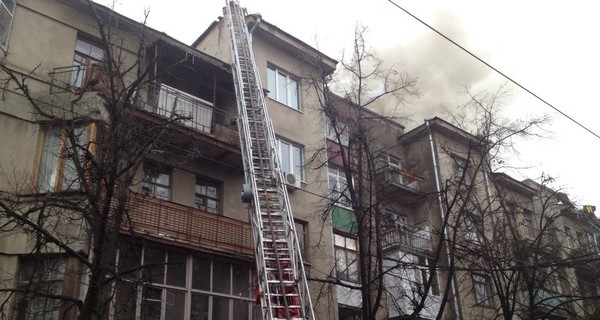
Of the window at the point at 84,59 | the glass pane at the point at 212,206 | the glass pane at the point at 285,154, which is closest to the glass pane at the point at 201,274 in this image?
the glass pane at the point at 212,206

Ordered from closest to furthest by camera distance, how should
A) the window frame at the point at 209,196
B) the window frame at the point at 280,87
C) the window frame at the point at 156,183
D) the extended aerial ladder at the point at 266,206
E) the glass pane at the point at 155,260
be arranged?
1. the extended aerial ladder at the point at 266,206
2. the glass pane at the point at 155,260
3. the window frame at the point at 156,183
4. the window frame at the point at 209,196
5. the window frame at the point at 280,87

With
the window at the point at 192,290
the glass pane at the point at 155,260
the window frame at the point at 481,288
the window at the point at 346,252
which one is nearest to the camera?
the window at the point at 192,290

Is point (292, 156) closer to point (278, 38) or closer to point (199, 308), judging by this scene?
point (278, 38)

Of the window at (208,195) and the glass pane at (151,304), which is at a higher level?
the window at (208,195)

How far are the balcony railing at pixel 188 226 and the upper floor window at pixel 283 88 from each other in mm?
6121

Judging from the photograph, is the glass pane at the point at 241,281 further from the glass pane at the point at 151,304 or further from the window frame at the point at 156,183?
the window frame at the point at 156,183

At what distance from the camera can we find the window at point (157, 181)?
1541 centimetres

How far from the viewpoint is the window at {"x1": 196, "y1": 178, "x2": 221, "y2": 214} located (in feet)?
54.3

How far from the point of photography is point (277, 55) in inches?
843

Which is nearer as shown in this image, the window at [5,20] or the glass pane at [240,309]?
the window at [5,20]

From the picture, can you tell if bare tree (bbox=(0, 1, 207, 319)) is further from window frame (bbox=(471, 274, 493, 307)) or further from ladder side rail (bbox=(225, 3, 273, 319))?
window frame (bbox=(471, 274, 493, 307))

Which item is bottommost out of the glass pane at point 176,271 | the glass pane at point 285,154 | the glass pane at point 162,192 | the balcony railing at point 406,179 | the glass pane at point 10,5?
the glass pane at point 176,271

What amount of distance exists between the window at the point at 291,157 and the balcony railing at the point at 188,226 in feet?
12.4

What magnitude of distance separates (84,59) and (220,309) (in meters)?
7.61
